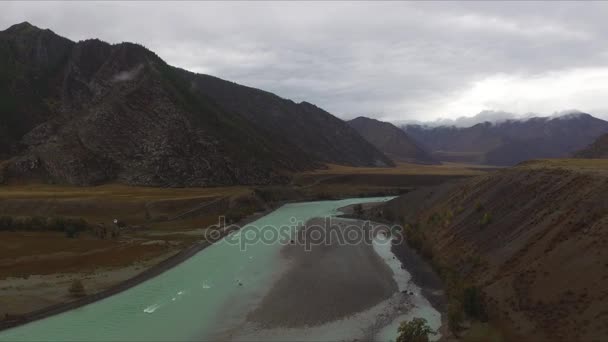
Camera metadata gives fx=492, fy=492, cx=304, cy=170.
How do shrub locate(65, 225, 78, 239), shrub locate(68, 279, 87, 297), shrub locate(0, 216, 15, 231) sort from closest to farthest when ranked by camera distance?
shrub locate(68, 279, 87, 297), shrub locate(65, 225, 78, 239), shrub locate(0, 216, 15, 231)

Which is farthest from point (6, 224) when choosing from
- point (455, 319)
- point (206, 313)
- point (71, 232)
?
point (455, 319)

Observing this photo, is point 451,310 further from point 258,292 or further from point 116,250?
point 116,250

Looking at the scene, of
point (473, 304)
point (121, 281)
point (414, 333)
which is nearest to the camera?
point (414, 333)

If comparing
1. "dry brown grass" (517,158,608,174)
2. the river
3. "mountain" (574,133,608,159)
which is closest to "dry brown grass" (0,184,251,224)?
the river

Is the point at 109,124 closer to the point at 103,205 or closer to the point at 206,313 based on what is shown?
the point at 103,205

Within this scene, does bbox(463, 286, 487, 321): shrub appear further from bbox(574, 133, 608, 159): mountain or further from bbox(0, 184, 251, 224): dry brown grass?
bbox(574, 133, 608, 159): mountain
